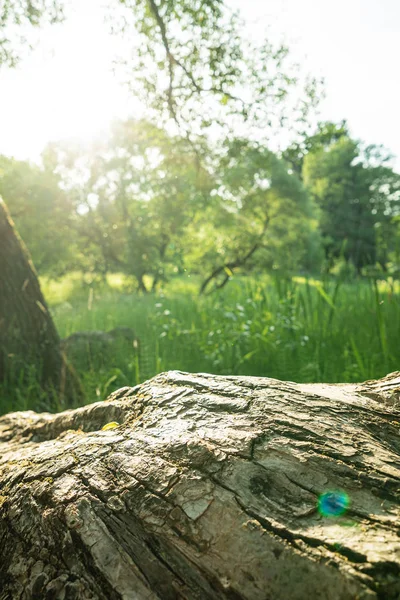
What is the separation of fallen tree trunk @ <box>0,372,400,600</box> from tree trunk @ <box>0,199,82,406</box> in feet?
9.54

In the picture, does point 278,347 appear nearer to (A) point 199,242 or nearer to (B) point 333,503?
(B) point 333,503

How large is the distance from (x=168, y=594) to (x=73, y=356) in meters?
4.61

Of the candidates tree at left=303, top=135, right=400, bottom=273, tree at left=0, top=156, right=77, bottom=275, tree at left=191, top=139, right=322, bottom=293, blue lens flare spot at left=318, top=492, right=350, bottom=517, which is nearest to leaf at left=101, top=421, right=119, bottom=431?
blue lens flare spot at left=318, top=492, right=350, bottom=517

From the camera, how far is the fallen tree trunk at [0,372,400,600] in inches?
40.2

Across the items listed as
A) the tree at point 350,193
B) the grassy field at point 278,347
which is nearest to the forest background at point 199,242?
the grassy field at point 278,347

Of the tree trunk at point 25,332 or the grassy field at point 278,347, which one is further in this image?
Answer: the tree trunk at point 25,332

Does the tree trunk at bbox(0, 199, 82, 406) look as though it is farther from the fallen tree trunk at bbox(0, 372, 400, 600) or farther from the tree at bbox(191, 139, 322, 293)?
the tree at bbox(191, 139, 322, 293)

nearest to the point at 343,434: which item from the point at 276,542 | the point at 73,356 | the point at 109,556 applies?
the point at 276,542

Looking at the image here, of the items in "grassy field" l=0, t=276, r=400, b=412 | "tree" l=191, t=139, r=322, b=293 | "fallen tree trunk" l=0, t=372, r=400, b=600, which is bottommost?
"grassy field" l=0, t=276, r=400, b=412

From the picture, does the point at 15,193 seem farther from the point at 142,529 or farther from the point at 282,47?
the point at 142,529

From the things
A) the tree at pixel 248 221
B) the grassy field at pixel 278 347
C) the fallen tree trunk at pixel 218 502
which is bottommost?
the grassy field at pixel 278 347

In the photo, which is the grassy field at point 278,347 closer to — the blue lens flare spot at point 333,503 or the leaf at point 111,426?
the leaf at point 111,426

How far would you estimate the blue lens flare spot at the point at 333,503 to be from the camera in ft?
3.67

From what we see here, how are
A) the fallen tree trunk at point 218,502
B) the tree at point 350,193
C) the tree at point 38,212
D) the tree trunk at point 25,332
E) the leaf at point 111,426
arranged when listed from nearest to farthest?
the fallen tree trunk at point 218,502 → the leaf at point 111,426 → the tree trunk at point 25,332 → the tree at point 38,212 → the tree at point 350,193
